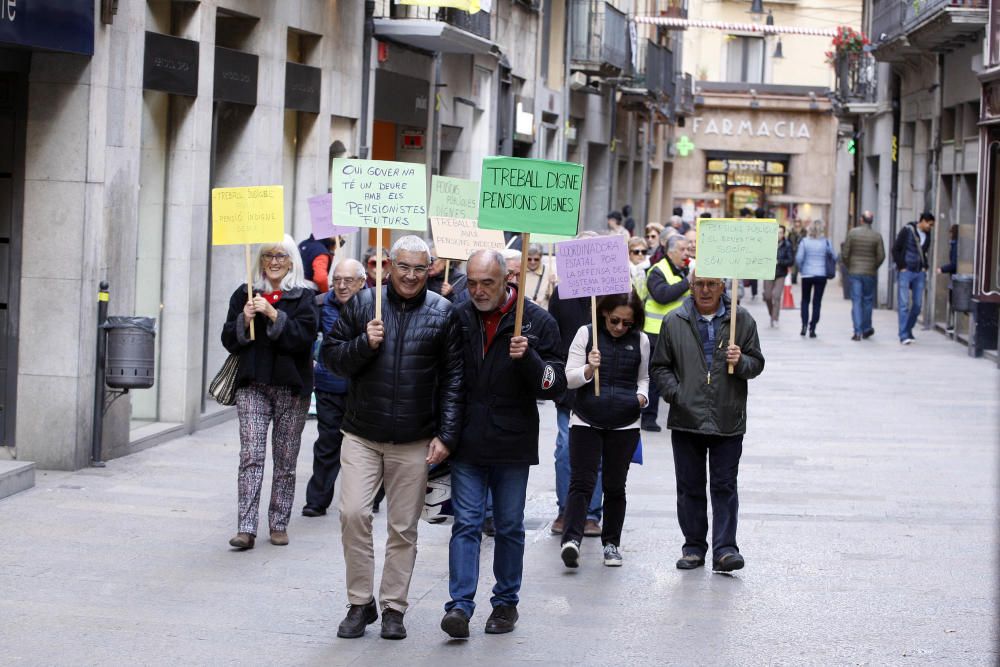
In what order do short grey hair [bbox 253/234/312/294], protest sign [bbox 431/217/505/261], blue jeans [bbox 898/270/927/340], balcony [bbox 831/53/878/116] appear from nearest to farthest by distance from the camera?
1. short grey hair [bbox 253/234/312/294]
2. protest sign [bbox 431/217/505/261]
3. blue jeans [bbox 898/270/927/340]
4. balcony [bbox 831/53/878/116]

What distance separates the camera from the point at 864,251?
2644cm

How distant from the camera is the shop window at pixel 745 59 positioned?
61.0 m

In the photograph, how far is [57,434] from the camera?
1194 cm

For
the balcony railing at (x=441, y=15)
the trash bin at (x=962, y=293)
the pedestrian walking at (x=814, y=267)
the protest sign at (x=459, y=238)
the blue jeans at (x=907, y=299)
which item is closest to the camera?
the protest sign at (x=459, y=238)

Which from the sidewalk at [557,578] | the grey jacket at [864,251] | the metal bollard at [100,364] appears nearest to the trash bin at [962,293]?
the grey jacket at [864,251]

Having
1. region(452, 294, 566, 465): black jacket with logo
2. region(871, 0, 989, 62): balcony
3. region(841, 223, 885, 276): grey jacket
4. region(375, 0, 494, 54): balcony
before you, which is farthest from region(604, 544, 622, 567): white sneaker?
region(841, 223, 885, 276): grey jacket

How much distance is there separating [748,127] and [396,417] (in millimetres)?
53614

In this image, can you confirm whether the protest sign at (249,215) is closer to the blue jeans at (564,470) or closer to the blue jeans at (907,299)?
the blue jeans at (564,470)

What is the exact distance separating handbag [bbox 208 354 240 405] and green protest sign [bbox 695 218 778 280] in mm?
2833

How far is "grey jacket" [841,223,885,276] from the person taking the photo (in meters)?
26.2

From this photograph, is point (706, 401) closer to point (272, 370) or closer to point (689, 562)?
point (689, 562)

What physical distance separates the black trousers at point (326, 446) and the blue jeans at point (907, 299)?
52.3ft

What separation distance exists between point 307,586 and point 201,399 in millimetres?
6074

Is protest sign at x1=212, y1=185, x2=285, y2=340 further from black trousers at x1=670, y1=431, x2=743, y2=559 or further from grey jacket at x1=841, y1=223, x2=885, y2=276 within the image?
grey jacket at x1=841, y1=223, x2=885, y2=276
